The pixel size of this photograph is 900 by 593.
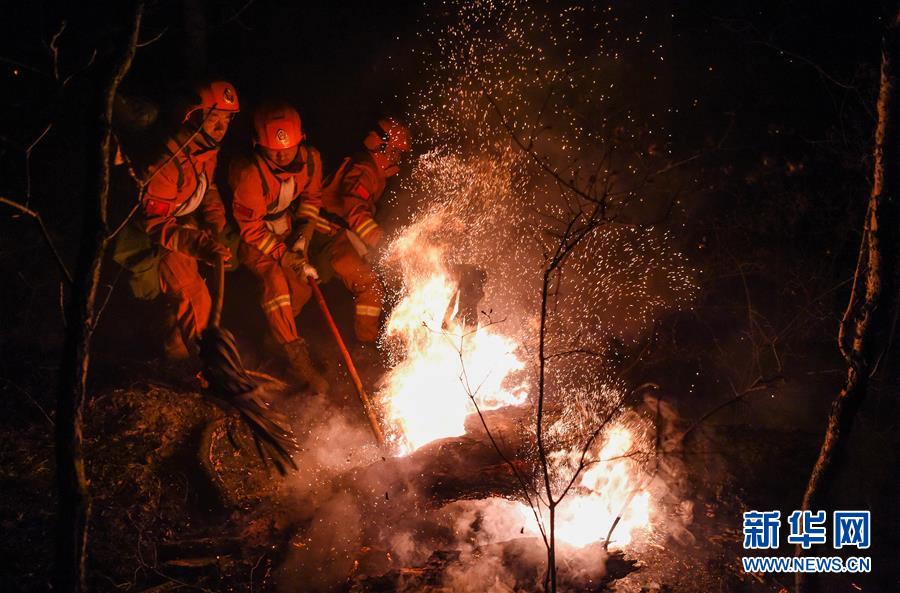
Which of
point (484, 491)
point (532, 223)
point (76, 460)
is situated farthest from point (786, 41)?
point (76, 460)

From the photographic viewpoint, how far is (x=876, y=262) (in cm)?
481

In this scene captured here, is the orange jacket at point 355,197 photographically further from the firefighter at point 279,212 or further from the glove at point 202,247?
the glove at point 202,247

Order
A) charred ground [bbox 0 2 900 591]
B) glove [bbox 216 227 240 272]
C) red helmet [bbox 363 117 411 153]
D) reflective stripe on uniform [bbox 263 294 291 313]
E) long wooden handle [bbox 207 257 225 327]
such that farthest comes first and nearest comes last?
red helmet [bbox 363 117 411 153] < glove [bbox 216 227 240 272] < reflective stripe on uniform [bbox 263 294 291 313] < long wooden handle [bbox 207 257 225 327] < charred ground [bbox 0 2 900 591]

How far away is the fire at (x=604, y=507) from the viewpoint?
684 centimetres

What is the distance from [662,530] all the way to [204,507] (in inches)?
239

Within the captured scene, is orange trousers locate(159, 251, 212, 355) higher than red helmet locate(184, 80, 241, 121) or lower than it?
lower

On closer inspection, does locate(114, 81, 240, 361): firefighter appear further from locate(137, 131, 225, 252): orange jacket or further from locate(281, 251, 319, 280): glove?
locate(281, 251, 319, 280): glove

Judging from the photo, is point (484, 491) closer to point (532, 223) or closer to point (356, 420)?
point (356, 420)

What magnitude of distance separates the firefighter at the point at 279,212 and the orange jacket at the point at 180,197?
430 mm

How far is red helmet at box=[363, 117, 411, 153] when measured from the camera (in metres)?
9.84

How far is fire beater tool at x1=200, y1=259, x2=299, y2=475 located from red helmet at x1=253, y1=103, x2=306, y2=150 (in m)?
2.09

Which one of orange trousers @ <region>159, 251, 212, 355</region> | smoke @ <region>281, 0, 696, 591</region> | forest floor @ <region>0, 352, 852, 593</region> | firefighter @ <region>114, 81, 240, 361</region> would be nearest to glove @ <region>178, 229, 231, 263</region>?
firefighter @ <region>114, 81, 240, 361</region>

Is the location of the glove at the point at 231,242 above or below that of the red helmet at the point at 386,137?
below

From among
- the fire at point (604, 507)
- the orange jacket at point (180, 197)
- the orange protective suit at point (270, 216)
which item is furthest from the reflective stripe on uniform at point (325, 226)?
the fire at point (604, 507)
